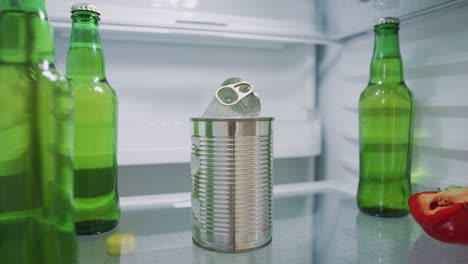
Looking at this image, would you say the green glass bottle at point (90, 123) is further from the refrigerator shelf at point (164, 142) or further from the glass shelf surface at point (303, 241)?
the refrigerator shelf at point (164, 142)

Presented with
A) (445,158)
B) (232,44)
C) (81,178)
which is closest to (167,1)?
(232,44)

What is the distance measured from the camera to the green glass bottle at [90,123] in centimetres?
65

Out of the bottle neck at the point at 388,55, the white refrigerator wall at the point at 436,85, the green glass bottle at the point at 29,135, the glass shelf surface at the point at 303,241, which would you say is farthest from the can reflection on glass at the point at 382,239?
the green glass bottle at the point at 29,135

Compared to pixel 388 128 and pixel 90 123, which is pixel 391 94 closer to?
pixel 388 128

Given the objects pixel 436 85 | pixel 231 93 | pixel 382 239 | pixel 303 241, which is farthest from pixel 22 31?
pixel 436 85

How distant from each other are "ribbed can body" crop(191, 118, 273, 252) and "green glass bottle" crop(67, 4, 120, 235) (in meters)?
0.19

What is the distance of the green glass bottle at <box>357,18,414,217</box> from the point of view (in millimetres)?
778

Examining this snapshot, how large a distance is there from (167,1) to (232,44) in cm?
25

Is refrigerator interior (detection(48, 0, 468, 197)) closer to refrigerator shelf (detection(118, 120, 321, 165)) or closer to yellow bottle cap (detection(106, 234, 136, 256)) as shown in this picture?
refrigerator shelf (detection(118, 120, 321, 165))

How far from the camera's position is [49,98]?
468 millimetres

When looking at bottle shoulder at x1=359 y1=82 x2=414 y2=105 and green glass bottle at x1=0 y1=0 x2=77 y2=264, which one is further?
bottle shoulder at x1=359 y1=82 x2=414 y2=105

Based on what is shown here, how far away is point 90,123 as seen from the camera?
0.67m

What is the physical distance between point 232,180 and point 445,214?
0.35 m

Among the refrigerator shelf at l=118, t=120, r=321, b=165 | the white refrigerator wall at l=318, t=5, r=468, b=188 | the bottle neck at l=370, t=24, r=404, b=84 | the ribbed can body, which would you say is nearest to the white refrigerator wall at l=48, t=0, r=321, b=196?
the refrigerator shelf at l=118, t=120, r=321, b=165
